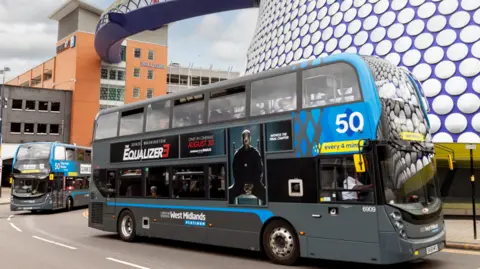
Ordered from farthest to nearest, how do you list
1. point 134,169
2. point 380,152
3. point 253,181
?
point 134,169, point 253,181, point 380,152

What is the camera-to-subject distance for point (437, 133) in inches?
664

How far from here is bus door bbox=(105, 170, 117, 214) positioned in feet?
43.1

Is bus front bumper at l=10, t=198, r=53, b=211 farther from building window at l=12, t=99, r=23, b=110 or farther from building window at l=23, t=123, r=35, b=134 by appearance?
building window at l=12, t=99, r=23, b=110

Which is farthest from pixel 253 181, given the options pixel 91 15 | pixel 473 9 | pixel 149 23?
pixel 91 15

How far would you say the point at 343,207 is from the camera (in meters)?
7.64

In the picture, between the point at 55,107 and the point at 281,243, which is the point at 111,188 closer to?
the point at 281,243

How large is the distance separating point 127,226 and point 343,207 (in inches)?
295

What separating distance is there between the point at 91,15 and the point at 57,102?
1325cm

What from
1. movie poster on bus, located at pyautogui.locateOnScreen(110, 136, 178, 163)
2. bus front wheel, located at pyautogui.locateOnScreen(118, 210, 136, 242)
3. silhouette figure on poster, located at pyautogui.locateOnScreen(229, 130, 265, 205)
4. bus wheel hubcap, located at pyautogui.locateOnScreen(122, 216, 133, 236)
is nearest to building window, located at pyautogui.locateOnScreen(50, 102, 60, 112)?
movie poster on bus, located at pyautogui.locateOnScreen(110, 136, 178, 163)

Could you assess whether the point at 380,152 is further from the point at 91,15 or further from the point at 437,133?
the point at 91,15

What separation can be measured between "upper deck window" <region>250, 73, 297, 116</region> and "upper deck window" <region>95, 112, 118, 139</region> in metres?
5.71

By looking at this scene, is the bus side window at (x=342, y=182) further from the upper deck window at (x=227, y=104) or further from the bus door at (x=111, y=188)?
the bus door at (x=111, y=188)

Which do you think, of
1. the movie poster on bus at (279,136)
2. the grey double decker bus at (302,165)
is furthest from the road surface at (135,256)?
the movie poster on bus at (279,136)

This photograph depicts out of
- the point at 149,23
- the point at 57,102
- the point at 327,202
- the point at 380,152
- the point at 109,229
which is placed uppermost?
the point at 149,23
